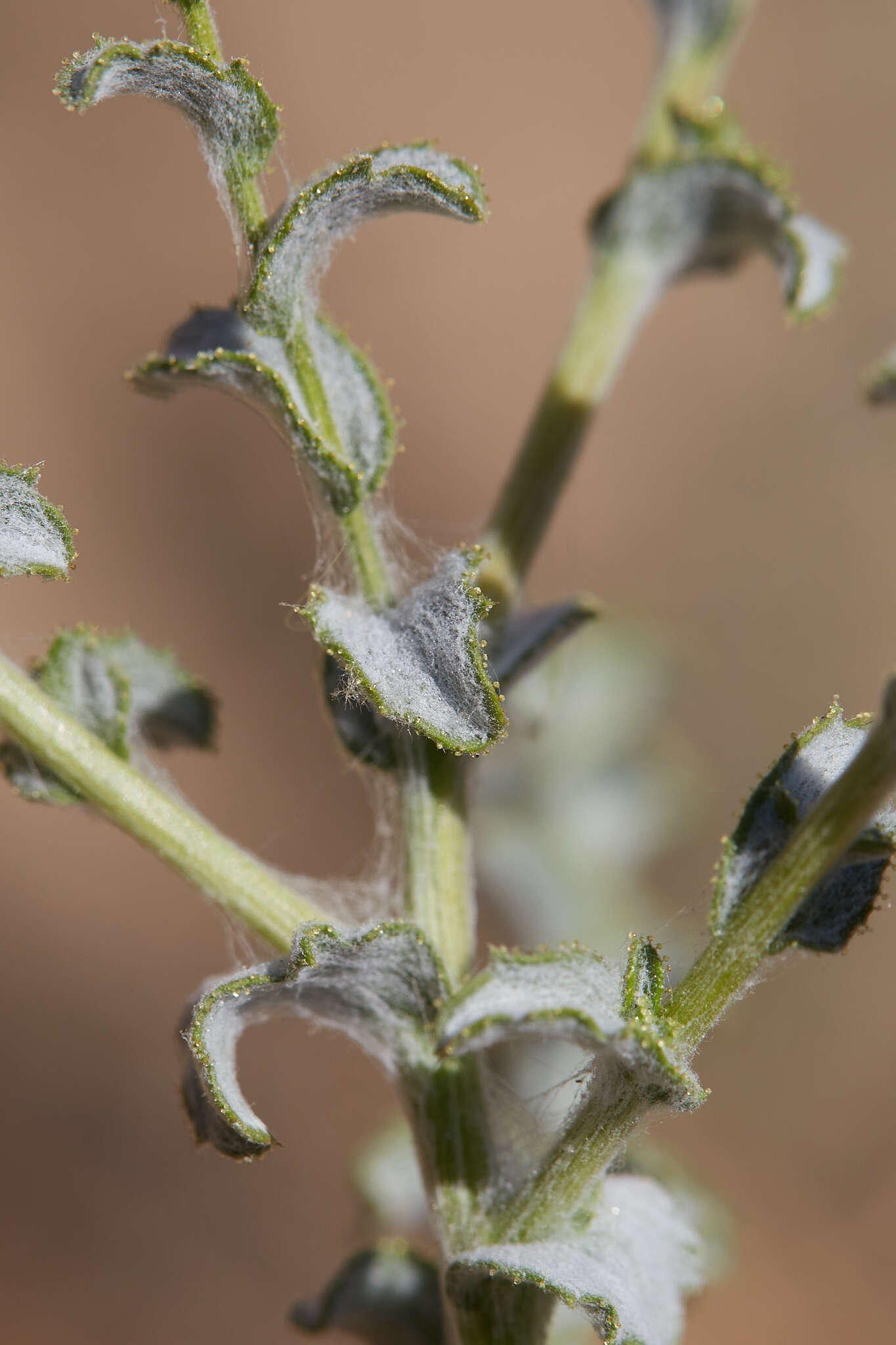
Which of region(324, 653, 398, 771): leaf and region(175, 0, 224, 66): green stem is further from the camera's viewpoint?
region(324, 653, 398, 771): leaf

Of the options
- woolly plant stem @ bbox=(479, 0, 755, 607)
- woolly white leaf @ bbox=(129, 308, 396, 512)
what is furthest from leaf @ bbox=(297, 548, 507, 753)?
woolly plant stem @ bbox=(479, 0, 755, 607)


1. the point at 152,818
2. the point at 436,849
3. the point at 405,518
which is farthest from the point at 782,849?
the point at 405,518

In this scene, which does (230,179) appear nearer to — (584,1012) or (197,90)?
(197,90)

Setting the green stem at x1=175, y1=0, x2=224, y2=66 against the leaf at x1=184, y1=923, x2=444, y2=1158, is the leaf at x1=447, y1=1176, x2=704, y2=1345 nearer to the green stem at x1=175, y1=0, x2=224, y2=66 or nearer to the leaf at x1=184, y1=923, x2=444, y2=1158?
the leaf at x1=184, y1=923, x2=444, y2=1158

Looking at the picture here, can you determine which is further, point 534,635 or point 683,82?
point 683,82

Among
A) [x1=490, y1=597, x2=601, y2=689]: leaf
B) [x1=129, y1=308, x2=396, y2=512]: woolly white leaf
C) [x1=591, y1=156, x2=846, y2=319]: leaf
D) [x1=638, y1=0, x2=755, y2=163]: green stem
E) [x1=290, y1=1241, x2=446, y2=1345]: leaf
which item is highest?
[x1=638, y1=0, x2=755, y2=163]: green stem

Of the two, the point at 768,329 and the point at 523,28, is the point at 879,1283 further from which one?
the point at 523,28
